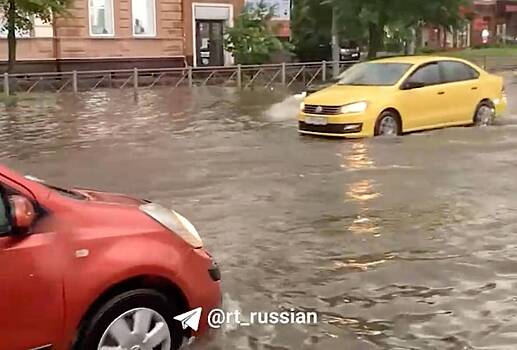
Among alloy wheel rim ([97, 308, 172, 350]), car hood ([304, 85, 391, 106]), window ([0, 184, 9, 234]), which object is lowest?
alloy wheel rim ([97, 308, 172, 350])

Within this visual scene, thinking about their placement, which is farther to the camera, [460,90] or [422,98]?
[460,90]

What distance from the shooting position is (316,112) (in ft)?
52.4

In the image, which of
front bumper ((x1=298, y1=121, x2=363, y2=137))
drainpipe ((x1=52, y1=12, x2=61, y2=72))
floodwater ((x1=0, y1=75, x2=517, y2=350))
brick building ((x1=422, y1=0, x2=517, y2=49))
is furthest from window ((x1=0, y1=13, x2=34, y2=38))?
brick building ((x1=422, y1=0, x2=517, y2=49))

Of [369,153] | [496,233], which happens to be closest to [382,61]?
[369,153]

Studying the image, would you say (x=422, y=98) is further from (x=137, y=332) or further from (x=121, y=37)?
(x=121, y=37)

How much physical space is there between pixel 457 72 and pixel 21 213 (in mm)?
13529

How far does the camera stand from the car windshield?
16109 mm

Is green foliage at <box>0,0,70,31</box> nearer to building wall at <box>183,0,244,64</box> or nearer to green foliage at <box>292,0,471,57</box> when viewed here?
building wall at <box>183,0,244,64</box>

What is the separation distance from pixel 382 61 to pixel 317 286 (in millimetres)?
10739

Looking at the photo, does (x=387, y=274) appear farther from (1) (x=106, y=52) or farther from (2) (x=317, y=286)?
(1) (x=106, y=52)

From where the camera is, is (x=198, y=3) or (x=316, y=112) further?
(x=198, y=3)

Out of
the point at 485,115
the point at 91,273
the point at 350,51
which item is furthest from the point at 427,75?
the point at 350,51

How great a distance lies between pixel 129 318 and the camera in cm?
480

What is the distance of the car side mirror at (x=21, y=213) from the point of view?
434 cm
